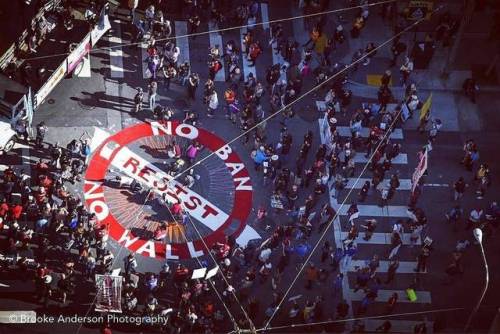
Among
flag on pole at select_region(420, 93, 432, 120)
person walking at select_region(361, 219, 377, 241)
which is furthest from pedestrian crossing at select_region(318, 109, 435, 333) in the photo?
flag on pole at select_region(420, 93, 432, 120)

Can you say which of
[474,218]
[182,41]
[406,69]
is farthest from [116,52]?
[474,218]

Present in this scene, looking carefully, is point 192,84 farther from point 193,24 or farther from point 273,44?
point 273,44

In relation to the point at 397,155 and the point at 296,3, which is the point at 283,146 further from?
the point at 296,3

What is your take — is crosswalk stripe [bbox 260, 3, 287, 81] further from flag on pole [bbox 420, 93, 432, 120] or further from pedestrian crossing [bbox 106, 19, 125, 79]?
pedestrian crossing [bbox 106, 19, 125, 79]

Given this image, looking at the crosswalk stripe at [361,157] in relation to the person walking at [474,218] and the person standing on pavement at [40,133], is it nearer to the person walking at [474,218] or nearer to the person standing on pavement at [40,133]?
the person walking at [474,218]

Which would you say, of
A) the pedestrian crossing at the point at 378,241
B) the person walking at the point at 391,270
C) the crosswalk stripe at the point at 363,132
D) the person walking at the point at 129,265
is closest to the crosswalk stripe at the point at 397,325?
the pedestrian crossing at the point at 378,241

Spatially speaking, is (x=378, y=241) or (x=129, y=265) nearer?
(x=129, y=265)
